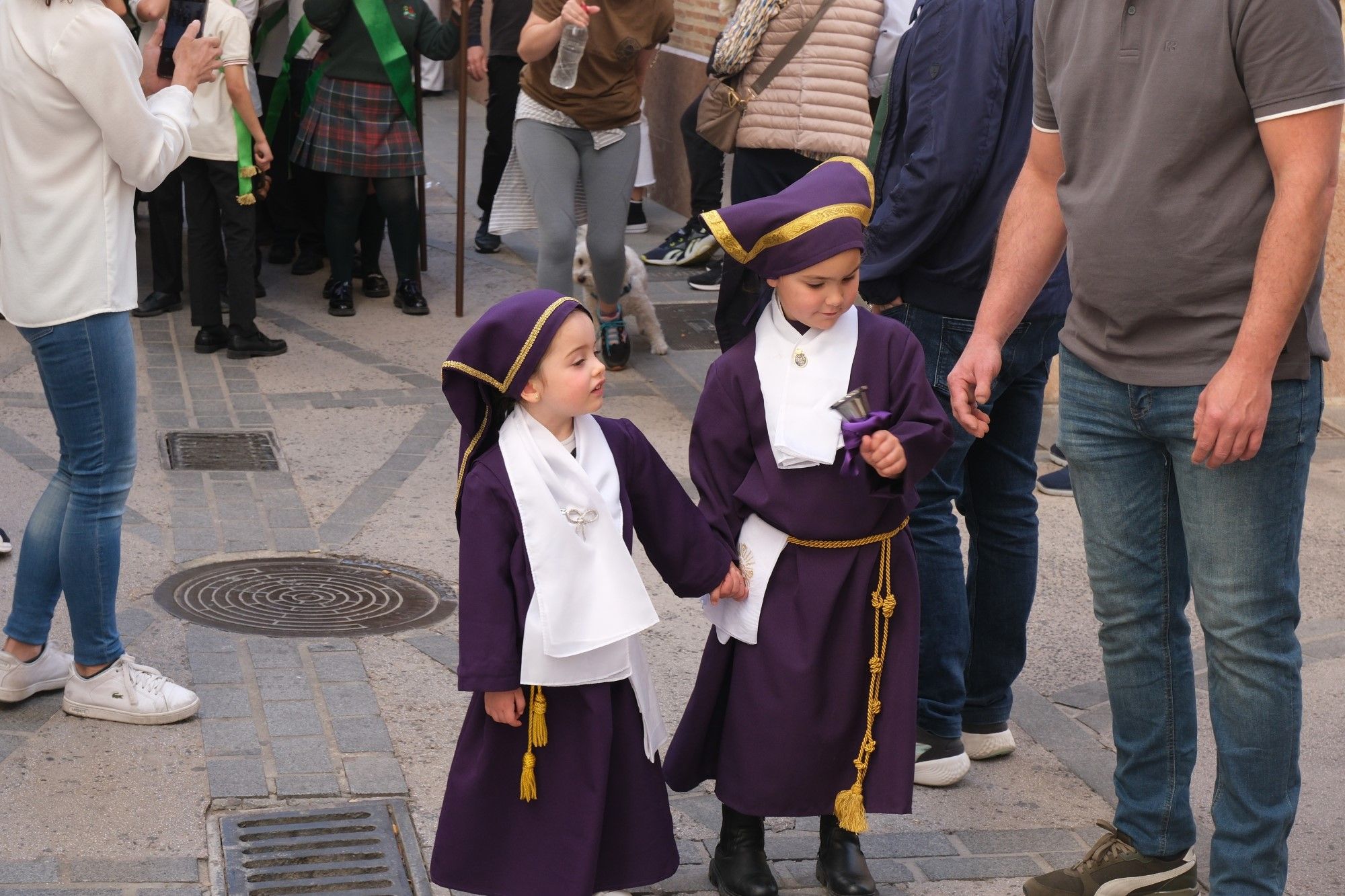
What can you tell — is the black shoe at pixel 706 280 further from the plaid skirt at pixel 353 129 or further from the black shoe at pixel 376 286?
the plaid skirt at pixel 353 129

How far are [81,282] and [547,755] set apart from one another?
5.66 ft

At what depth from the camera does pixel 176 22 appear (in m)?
6.80

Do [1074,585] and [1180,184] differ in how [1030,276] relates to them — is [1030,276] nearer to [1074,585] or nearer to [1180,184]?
[1180,184]

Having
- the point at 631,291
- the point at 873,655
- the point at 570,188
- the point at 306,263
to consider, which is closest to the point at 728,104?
the point at 570,188

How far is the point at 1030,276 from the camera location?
3.54 metres

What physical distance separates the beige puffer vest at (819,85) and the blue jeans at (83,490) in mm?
2897

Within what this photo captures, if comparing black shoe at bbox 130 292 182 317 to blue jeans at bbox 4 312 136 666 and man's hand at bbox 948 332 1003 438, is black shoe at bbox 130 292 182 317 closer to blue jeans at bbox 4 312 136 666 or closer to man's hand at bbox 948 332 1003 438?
blue jeans at bbox 4 312 136 666

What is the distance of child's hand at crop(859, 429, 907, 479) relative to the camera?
3252mm

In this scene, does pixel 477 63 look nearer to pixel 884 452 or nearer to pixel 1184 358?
pixel 884 452

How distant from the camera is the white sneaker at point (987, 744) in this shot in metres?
4.29

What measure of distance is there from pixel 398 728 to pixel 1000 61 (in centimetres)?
223

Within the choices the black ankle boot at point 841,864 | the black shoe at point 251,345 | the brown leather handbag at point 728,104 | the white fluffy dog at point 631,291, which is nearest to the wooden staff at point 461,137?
the white fluffy dog at point 631,291

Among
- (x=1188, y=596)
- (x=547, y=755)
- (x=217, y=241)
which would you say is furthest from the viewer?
(x=217, y=241)

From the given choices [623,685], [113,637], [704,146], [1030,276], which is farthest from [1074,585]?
[704,146]
